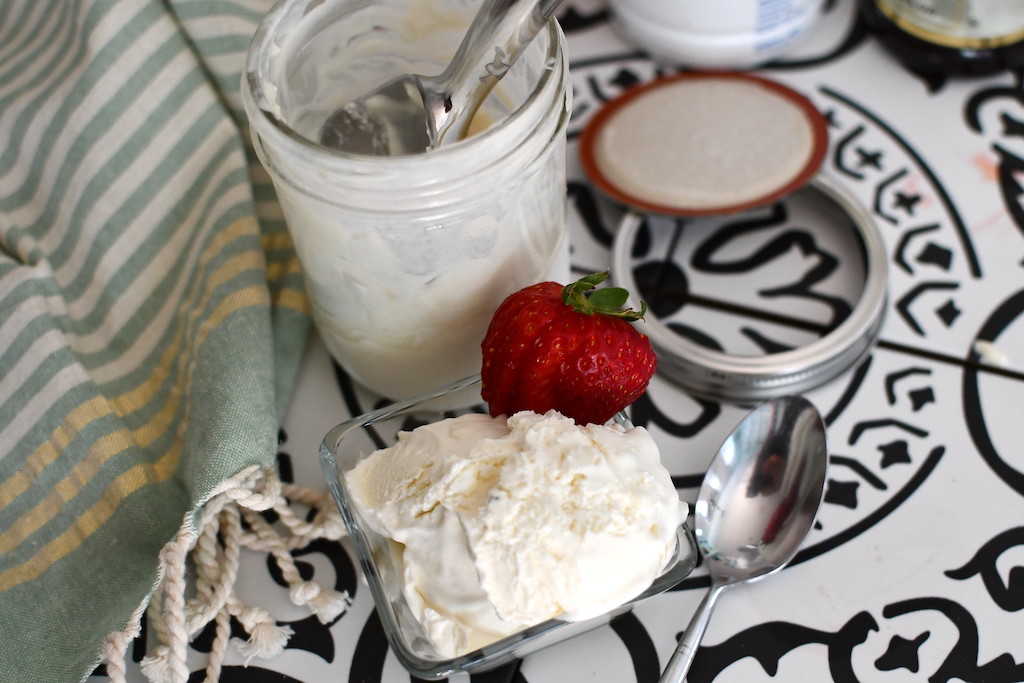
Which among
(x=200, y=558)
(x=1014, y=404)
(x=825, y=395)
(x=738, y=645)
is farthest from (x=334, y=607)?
(x=1014, y=404)

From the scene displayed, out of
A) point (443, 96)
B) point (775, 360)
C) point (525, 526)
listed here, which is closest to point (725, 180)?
point (775, 360)

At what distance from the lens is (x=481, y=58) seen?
523 mm

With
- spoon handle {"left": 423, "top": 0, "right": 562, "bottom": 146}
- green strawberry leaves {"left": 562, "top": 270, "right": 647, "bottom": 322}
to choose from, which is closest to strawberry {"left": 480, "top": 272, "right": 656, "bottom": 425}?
green strawberry leaves {"left": 562, "top": 270, "right": 647, "bottom": 322}

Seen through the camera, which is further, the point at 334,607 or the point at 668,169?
the point at 668,169

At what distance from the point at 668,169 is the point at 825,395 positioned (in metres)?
0.21

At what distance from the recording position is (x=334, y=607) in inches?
22.8

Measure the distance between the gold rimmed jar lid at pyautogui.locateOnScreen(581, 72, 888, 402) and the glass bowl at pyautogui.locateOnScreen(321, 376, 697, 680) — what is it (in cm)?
14

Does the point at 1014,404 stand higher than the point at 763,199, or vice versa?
the point at 763,199

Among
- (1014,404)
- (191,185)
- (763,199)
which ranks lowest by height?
(1014,404)

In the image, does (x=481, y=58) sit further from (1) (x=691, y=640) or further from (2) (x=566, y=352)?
(1) (x=691, y=640)

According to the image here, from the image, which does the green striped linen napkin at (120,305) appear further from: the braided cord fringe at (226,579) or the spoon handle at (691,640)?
the spoon handle at (691,640)

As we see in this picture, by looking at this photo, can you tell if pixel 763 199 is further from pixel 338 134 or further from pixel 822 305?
pixel 338 134

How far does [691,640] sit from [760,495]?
0.34ft

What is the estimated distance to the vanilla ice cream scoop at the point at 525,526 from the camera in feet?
1.52
